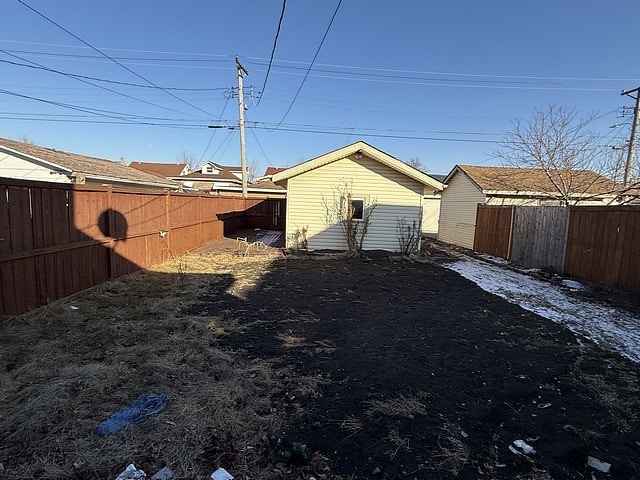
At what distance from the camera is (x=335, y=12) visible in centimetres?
694

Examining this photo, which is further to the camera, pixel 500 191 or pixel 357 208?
pixel 500 191

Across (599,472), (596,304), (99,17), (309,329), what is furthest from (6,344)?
(99,17)

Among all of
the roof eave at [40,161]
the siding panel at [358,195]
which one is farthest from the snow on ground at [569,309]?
the roof eave at [40,161]

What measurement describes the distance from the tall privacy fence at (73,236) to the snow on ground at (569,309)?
25.9 ft

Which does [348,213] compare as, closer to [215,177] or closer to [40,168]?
[40,168]

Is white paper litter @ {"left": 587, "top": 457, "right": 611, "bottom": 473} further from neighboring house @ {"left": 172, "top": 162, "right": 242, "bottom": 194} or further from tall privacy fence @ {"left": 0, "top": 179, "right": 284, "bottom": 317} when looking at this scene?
neighboring house @ {"left": 172, "top": 162, "right": 242, "bottom": 194}

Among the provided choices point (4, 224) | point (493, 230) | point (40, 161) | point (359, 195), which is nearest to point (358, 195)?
point (359, 195)

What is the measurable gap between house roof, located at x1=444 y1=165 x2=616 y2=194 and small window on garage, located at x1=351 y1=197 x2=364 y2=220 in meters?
6.15

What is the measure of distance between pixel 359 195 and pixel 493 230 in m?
5.54

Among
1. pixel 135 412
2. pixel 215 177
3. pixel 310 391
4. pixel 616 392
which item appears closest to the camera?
pixel 135 412

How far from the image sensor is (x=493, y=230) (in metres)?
12.5

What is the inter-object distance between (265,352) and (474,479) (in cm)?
237

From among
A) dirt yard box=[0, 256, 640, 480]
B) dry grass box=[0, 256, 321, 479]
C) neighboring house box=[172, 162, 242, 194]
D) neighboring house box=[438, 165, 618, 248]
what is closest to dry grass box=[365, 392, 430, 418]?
dirt yard box=[0, 256, 640, 480]

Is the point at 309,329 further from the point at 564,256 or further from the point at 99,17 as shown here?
the point at 99,17
